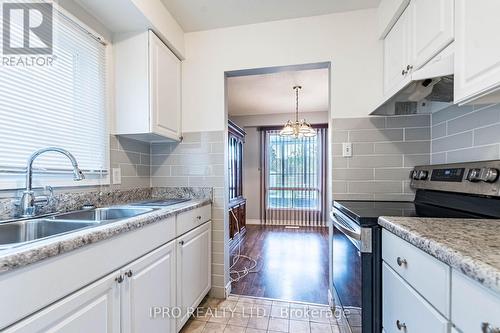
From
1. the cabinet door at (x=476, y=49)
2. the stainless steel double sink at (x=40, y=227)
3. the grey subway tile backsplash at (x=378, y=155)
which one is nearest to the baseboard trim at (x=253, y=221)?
the grey subway tile backsplash at (x=378, y=155)

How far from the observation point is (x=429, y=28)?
119cm

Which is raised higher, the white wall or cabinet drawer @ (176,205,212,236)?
the white wall

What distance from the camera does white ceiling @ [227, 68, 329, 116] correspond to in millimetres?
3156

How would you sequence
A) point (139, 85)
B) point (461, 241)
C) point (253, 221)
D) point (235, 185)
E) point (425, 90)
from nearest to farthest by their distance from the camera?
point (461, 241) → point (425, 90) → point (139, 85) → point (235, 185) → point (253, 221)

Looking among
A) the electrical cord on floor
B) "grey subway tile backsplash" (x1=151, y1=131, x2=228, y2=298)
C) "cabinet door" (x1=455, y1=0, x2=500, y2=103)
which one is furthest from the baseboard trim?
"cabinet door" (x1=455, y1=0, x2=500, y2=103)

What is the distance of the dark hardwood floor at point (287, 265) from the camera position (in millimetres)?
2166

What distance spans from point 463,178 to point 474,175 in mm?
88

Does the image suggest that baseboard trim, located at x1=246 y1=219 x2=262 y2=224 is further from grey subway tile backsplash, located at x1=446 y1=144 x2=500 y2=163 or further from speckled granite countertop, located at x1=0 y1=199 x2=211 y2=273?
speckled granite countertop, located at x1=0 y1=199 x2=211 y2=273

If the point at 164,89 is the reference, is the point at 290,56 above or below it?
above

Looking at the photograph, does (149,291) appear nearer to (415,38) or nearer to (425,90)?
(425,90)

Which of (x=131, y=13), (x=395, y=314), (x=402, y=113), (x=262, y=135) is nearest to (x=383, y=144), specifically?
(x=402, y=113)

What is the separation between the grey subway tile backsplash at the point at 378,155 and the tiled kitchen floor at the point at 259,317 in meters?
0.92

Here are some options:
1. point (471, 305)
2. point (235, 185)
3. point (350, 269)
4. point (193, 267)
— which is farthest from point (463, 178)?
point (235, 185)

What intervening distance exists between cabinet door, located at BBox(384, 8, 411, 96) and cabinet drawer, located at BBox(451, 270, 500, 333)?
102 centimetres
